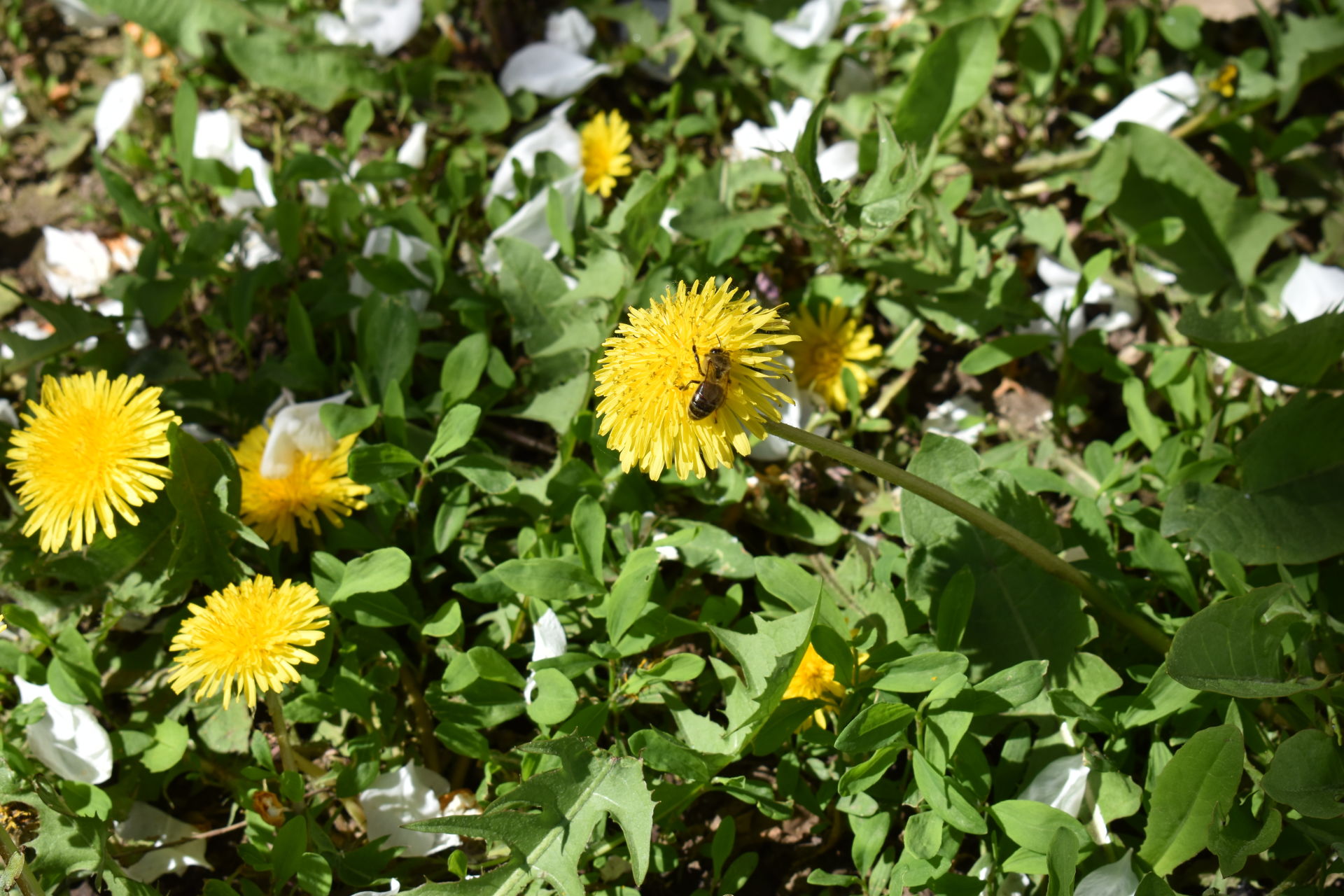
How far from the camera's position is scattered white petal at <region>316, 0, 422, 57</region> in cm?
298

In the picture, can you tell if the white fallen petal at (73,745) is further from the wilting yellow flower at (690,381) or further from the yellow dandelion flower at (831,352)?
the yellow dandelion flower at (831,352)

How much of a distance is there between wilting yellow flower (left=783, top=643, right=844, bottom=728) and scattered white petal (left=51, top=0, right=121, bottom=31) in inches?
112

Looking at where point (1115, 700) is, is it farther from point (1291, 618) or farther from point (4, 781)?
point (4, 781)

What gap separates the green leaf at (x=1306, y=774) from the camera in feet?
5.40

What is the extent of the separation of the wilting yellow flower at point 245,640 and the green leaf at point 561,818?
44 cm

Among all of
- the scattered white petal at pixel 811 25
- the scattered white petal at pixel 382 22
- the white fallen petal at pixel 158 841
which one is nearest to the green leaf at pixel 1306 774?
the white fallen petal at pixel 158 841

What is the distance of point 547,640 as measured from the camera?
2.00m

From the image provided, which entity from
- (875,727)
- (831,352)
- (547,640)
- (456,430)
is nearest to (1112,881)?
(875,727)

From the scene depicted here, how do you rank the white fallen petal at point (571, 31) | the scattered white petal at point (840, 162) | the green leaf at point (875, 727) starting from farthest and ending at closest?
the white fallen petal at point (571, 31), the scattered white petal at point (840, 162), the green leaf at point (875, 727)

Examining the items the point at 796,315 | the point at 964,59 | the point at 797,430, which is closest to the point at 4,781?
the point at 797,430

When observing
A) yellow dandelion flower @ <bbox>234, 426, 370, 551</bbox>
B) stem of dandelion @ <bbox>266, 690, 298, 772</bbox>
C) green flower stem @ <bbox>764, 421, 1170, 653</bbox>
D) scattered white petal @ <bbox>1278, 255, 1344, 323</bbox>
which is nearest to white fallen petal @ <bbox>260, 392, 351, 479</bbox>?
yellow dandelion flower @ <bbox>234, 426, 370, 551</bbox>

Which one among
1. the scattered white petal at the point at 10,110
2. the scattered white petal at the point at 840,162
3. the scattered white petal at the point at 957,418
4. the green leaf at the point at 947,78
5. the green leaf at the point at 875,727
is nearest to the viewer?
the green leaf at the point at 875,727

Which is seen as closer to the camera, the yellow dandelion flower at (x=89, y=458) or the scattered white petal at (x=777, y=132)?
the yellow dandelion flower at (x=89, y=458)

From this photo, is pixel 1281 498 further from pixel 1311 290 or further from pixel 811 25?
pixel 811 25
